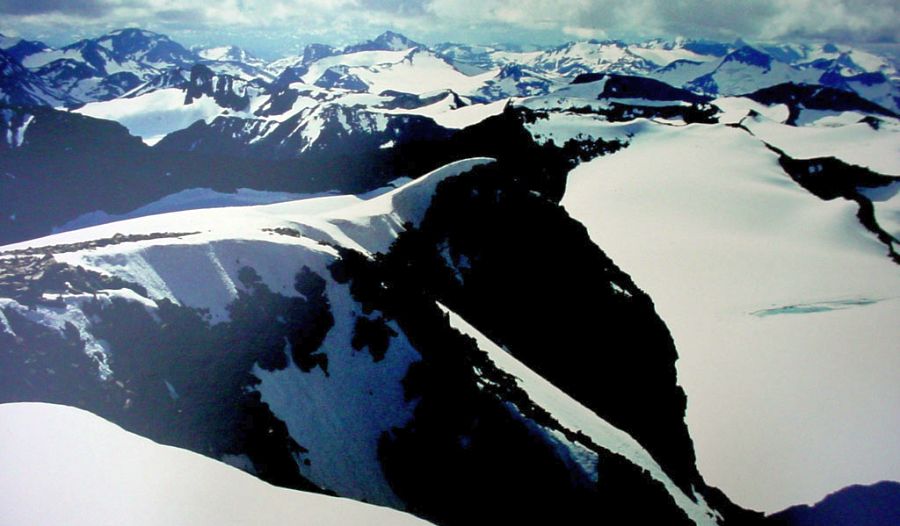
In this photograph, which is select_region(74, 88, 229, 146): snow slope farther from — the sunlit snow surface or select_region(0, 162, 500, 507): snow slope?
select_region(0, 162, 500, 507): snow slope

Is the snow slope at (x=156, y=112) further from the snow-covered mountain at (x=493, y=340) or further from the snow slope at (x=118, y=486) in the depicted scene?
the snow slope at (x=118, y=486)

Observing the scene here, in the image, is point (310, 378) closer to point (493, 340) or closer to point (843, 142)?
point (493, 340)

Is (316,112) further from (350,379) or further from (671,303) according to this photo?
(350,379)

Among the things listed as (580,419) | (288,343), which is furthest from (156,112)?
(580,419)

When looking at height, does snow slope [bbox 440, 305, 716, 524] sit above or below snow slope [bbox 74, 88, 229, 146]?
above

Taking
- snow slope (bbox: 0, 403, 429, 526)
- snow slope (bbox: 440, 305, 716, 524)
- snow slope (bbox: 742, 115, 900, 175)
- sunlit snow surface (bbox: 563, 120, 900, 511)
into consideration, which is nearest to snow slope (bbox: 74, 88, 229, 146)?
sunlit snow surface (bbox: 563, 120, 900, 511)

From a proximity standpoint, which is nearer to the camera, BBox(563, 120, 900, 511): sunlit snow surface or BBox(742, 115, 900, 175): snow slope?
BBox(563, 120, 900, 511): sunlit snow surface

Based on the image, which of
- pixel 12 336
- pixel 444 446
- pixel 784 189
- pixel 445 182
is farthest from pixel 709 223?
pixel 12 336
